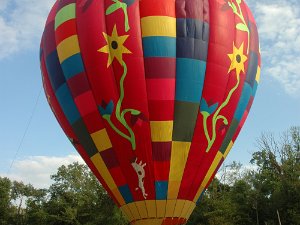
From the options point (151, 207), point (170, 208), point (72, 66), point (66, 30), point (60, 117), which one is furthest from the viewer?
point (60, 117)

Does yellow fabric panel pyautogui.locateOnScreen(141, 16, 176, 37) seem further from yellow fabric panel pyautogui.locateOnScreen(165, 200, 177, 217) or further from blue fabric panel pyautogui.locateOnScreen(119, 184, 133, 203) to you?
yellow fabric panel pyautogui.locateOnScreen(165, 200, 177, 217)

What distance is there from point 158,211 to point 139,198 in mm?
549

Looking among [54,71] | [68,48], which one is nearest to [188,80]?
[68,48]

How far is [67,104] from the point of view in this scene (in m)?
12.2

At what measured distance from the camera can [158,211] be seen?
10.9 metres

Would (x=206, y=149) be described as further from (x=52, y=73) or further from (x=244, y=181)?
(x=244, y=181)

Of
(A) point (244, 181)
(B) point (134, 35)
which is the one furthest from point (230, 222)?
(B) point (134, 35)

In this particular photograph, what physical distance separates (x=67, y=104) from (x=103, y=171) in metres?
2.08

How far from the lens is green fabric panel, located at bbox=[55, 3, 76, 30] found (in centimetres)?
1224

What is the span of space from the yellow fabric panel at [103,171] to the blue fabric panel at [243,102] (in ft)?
12.2

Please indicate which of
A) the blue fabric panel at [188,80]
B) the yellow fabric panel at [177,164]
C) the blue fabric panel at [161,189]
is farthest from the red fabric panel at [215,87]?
the blue fabric panel at [161,189]

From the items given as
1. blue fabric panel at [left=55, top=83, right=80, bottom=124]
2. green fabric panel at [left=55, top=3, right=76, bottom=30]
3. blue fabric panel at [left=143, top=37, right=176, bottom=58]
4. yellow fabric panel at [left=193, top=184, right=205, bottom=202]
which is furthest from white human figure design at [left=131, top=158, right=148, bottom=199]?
green fabric panel at [left=55, top=3, right=76, bottom=30]

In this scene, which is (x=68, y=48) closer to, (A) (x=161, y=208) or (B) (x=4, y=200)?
(A) (x=161, y=208)

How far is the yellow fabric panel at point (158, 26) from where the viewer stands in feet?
36.9
